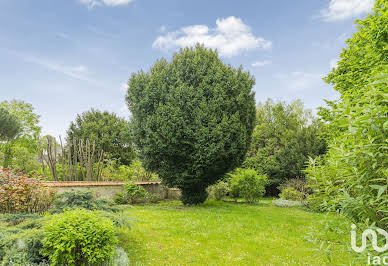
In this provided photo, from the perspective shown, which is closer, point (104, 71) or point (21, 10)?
point (21, 10)

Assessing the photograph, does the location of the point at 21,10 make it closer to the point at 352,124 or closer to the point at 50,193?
the point at 50,193

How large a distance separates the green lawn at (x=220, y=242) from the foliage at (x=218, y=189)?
20.9 feet

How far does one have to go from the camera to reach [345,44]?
1107 centimetres

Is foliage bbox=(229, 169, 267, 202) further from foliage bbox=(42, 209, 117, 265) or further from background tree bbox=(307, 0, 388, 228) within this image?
background tree bbox=(307, 0, 388, 228)

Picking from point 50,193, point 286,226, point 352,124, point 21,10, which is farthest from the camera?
point 21,10

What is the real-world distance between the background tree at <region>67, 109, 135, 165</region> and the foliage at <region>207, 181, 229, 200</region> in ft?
45.5

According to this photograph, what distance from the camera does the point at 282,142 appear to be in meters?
22.5

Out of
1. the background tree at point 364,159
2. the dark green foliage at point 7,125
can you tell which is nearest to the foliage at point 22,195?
the background tree at point 364,159

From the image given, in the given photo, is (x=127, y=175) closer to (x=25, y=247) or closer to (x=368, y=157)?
(x=25, y=247)

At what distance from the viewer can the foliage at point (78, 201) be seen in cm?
588

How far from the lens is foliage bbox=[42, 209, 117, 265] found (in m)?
3.68

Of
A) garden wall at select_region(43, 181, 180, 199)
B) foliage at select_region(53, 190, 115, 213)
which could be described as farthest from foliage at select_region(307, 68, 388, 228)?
garden wall at select_region(43, 181, 180, 199)

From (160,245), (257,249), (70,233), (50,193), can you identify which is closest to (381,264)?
(70,233)

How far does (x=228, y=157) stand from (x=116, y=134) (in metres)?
20.2
